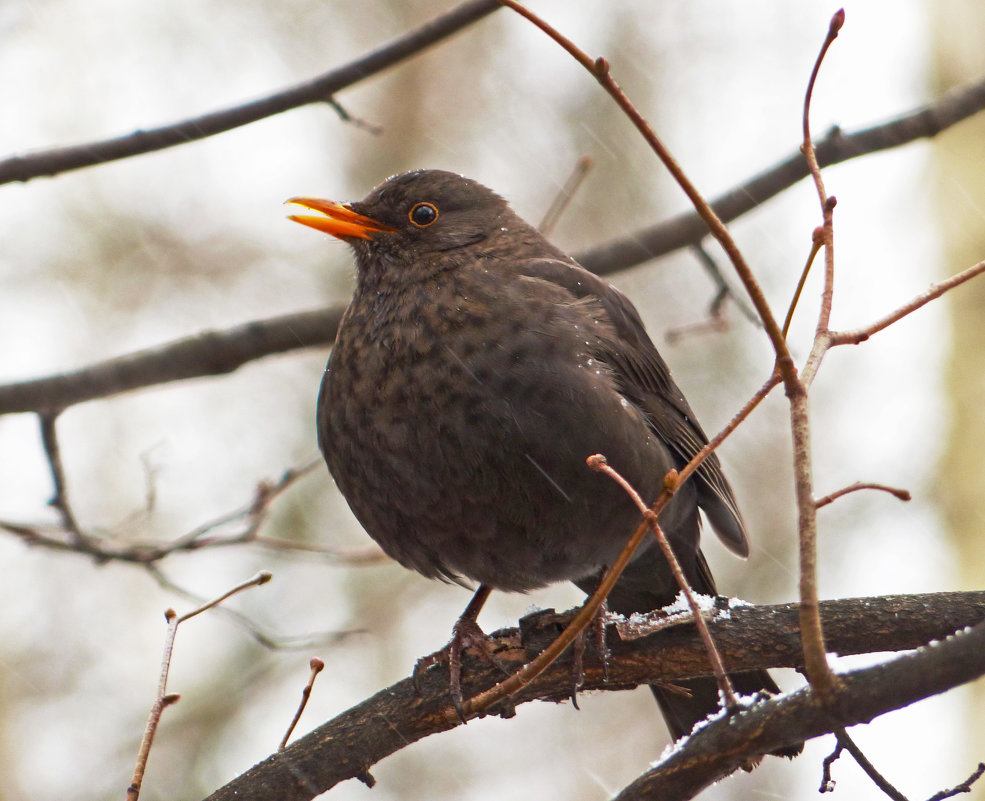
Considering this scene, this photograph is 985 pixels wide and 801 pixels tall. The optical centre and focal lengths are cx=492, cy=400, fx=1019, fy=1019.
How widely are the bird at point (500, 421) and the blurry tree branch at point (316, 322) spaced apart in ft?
1.40

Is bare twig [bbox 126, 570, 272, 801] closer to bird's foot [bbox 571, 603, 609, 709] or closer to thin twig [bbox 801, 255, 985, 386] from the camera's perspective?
bird's foot [bbox 571, 603, 609, 709]

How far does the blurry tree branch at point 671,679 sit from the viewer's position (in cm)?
238

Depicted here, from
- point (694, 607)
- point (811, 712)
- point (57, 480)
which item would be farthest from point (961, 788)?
point (57, 480)

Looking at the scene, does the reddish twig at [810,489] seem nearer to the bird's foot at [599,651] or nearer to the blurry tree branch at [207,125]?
the bird's foot at [599,651]

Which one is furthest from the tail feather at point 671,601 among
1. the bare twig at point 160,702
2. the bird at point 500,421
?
the bare twig at point 160,702

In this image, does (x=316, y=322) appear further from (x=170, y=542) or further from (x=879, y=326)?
(x=879, y=326)

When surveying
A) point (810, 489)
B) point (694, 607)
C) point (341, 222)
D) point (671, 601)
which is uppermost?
point (810, 489)

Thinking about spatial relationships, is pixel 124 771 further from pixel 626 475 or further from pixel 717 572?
pixel 626 475

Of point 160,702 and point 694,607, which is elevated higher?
point 694,607

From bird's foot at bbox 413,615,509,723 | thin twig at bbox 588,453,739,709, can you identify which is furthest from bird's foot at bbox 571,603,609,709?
thin twig at bbox 588,453,739,709

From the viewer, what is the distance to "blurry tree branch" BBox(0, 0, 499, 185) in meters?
3.93

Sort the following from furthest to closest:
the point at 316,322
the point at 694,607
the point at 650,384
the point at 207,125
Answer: the point at 316,322 → the point at 650,384 → the point at 207,125 → the point at 694,607

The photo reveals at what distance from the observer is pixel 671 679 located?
345 centimetres

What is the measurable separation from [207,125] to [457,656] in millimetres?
2219
